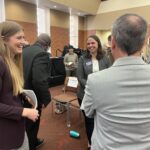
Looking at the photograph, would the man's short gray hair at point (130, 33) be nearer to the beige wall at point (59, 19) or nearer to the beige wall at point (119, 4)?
the beige wall at point (59, 19)

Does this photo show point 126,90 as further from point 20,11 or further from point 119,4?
point 119,4

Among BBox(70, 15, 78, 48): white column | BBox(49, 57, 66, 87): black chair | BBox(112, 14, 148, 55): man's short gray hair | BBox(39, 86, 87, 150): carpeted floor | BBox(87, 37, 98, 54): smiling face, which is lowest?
BBox(39, 86, 87, 150): carpeted floor

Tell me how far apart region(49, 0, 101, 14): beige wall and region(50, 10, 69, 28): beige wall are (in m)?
1.13

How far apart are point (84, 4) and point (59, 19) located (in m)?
1.55

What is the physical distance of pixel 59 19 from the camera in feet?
33.8

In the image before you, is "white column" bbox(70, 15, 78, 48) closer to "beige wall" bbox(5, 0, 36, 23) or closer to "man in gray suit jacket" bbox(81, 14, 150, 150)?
"beige wall" bbox(5, 0, 36, 23)

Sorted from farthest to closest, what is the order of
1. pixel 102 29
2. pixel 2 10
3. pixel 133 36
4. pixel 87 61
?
pixel 102 29
pixel 2 10
pixel 87 61
pixel 133 36

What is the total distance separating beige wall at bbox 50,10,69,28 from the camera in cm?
988

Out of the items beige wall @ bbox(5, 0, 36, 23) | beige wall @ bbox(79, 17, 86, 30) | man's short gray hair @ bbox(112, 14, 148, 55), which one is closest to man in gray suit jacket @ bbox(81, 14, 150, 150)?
man's short gray hair @ bbox(112, 14, 148, 55)

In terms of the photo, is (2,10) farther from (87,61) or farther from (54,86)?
(87,61)

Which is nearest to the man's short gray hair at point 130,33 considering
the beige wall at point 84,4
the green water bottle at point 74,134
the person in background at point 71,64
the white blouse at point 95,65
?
the white blouse at point 95,65

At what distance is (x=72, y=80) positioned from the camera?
3793 mm

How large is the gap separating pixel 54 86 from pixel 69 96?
294cm

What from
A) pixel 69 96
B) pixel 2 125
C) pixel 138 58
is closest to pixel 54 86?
pixel 69 96
